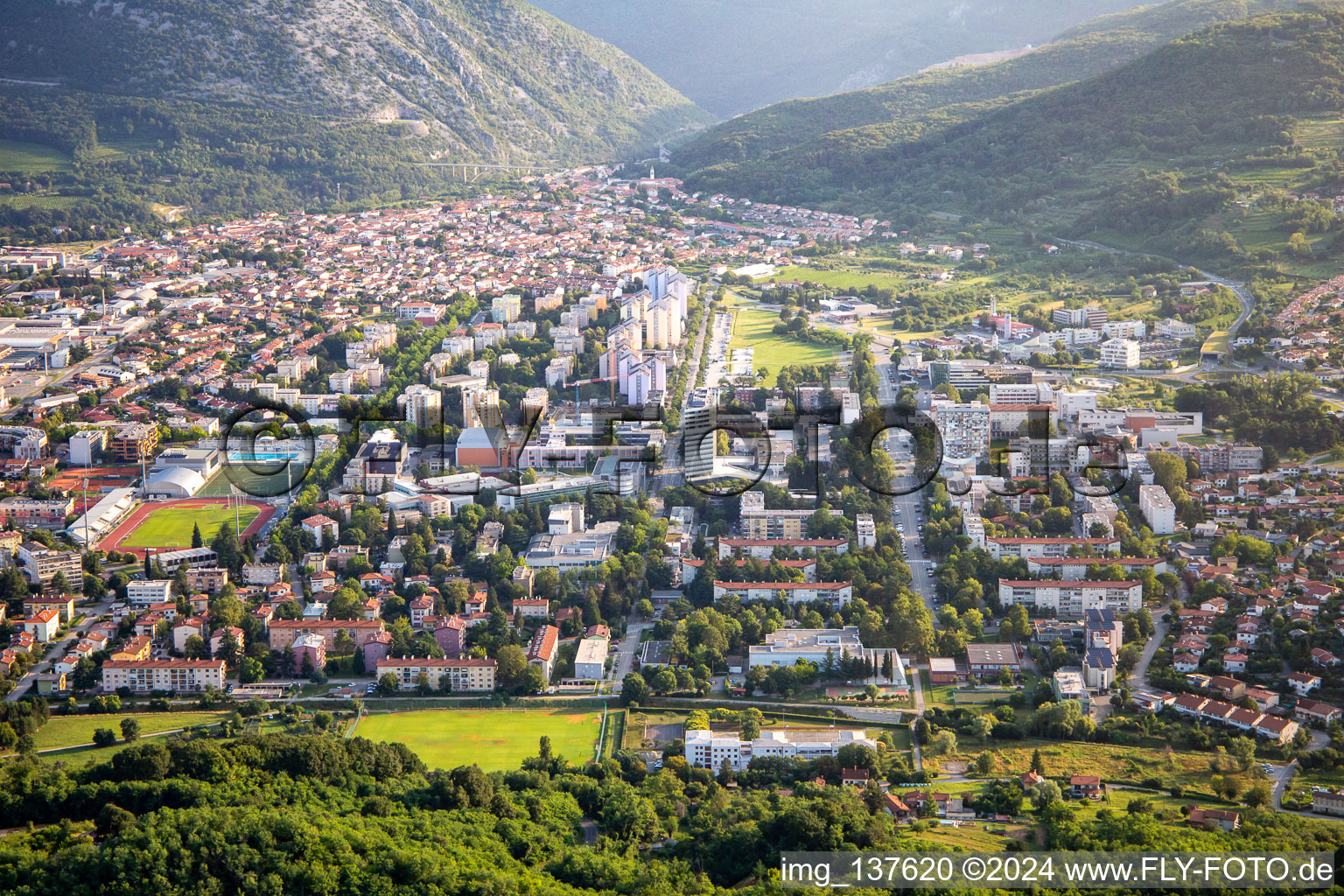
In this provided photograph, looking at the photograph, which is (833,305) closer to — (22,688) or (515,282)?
(515,282)

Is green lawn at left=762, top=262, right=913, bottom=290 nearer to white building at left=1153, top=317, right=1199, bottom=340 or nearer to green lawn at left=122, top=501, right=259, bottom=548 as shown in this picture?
white building at left=1153, top=317, right=1199, bottom=340

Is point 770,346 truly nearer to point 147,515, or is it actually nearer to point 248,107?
point 147,515

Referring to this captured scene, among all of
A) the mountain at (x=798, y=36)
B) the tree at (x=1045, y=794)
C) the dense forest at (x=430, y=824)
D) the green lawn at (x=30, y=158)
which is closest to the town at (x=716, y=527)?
the tree at (x=1045, y=794)

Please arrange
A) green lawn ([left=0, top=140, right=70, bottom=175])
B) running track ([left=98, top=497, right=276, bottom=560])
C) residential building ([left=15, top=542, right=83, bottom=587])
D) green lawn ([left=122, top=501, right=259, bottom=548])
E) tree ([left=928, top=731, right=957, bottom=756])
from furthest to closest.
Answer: green lawn ([left=0, top=140, right=70, bottom=175]) < green lawn ([left=122, top=501, right=259, bottom=548]) < running track ([left=98, top=497, right=276, bottom=560]) < residential building ([left=15, top=542, right=83, bottom=587]) < tree ([left=928, top=731, right=957, bottom=756])

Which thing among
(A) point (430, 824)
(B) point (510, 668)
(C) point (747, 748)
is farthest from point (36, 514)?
(C) point (747, 748)

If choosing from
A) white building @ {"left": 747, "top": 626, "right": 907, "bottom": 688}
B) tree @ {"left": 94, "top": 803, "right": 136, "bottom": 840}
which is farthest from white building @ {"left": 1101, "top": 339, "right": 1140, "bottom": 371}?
tree @ {"left": 94, "top": 803, "right": 136, "bottom": 840}

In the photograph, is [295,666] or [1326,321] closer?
[295,666]

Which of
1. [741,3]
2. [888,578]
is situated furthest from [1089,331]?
[741,3]
